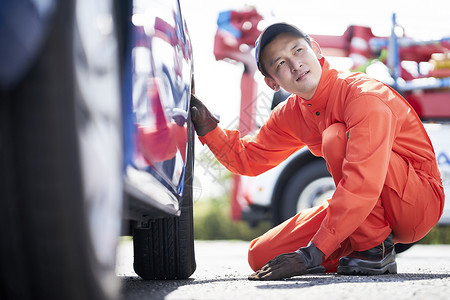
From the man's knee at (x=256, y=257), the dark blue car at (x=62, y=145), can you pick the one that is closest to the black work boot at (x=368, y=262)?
the man's knee at (x=256, y=257)

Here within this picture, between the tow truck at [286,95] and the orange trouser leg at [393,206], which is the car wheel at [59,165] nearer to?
the orange trouser leg at [393,206]

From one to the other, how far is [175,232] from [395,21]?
11.6 feet

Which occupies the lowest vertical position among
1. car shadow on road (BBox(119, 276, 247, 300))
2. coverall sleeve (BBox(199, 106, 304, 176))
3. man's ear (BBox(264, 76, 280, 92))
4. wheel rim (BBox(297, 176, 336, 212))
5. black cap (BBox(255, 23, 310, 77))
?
wheel rim (BBox(297, 176, 336, 212))

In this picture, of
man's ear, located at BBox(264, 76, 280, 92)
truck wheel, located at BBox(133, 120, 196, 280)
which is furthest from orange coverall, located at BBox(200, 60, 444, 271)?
truck wheel, located at BBox(133, 120, 196, 280)

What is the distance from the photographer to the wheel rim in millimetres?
4129

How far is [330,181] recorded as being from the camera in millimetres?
4129

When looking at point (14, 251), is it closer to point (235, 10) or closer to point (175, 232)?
point (175, 232)

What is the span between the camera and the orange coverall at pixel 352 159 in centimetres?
206

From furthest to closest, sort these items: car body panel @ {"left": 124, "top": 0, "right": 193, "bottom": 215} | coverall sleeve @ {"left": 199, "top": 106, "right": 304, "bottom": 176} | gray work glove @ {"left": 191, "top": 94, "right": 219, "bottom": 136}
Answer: coverall sleeve @ {"left": 199, "top": 106, "right": 304, "bottom": 176}
gray work glove @ {"left": 191, "top": 94, "right": 219, "bottom": 136}
car body panel @ {"left": 124, "top": 0, "right": 193, "bottom": 215}

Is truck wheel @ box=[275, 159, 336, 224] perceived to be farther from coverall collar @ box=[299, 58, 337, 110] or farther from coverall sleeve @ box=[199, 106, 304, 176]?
coverall collar @ box=[299, 58, 337, 110]

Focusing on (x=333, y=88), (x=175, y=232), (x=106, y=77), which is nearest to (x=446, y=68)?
(x=333, y=88)

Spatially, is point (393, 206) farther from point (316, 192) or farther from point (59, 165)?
point (316, 192)

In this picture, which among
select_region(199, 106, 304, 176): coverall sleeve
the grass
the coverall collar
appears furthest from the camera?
the grass

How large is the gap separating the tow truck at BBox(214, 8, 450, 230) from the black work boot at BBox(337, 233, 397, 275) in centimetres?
183
